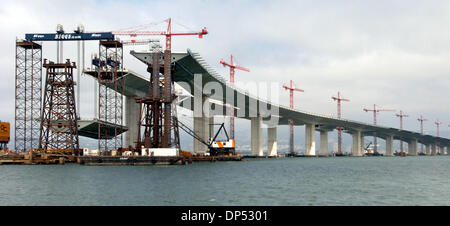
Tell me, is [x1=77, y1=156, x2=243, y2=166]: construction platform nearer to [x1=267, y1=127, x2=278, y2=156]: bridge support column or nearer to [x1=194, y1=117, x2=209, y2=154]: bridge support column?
[x1=194, y1=117, x2=209, y2=154]: bridge support column

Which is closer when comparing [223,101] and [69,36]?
[69,36]

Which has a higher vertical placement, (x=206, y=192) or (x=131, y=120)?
(x=131, y=120)

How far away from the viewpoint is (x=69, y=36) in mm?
102562

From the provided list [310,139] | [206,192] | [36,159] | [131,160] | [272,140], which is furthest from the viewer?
[310,139]

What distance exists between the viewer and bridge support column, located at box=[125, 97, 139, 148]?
122375 mm

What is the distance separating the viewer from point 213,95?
134 m

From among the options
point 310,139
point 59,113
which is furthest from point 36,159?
point 310,139

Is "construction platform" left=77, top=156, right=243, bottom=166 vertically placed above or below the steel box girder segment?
below

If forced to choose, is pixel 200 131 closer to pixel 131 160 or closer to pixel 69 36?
pixel 69 36

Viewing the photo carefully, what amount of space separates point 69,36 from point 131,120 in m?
29.6

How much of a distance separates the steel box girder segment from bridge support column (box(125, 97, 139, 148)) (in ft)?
89.3

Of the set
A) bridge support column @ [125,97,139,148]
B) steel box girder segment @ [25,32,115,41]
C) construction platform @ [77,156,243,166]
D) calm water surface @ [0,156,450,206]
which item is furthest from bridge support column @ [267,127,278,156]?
calm water surface @ [0,156,450,206]
